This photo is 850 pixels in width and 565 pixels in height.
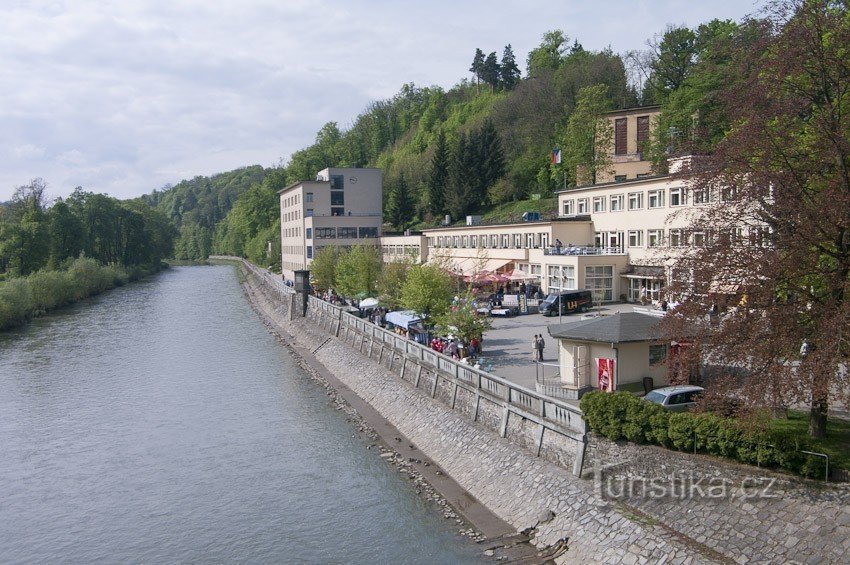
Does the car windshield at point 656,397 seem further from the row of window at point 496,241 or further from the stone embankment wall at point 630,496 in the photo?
the row of window at point 496,241

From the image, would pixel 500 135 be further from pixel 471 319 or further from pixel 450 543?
pixel 450 543

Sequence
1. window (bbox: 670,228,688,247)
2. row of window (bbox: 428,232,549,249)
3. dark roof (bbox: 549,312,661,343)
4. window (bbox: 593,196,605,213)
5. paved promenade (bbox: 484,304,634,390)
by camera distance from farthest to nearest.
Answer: row of window (bbox: 428,232,549,249) < window (bbox: 593,196,605,213) < paved promenade (bbox: 484,304,634,390) < dark roof (bbox: 549,312,661,343) < window (bbox: 670,228,688,247)

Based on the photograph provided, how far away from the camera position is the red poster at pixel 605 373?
21.2 meters

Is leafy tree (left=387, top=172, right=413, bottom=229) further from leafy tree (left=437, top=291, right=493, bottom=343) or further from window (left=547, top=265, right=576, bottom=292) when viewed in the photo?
leafy tree (left=437, top=291, right=493, bottom=343)

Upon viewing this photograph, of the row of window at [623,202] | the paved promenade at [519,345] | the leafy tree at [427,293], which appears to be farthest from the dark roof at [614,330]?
the row of window at [623,202]

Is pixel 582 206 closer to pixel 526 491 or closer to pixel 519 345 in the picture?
pixel 519 345

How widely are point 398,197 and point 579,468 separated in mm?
76081

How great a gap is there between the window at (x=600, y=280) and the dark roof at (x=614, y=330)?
20727 mm

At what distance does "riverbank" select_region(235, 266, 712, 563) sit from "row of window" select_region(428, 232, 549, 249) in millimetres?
22540

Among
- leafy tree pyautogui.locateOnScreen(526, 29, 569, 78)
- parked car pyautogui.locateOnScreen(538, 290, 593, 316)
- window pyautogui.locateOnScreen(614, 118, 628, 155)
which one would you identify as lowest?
parked car pyautogui.locateOnScreen(538, 290, 593, 316)

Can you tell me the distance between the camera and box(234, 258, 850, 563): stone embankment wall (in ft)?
41.9

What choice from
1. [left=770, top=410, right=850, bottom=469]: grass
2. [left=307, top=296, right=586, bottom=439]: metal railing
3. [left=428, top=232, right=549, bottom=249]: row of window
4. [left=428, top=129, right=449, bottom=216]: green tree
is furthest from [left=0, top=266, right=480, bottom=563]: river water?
[left=428, top=129, right=449, bottom=216]: green tree

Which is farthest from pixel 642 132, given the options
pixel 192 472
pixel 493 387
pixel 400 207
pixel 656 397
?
pixel 192 472

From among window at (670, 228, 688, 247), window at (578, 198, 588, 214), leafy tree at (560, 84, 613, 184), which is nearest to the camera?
window at (670, 228, 688, 247)
